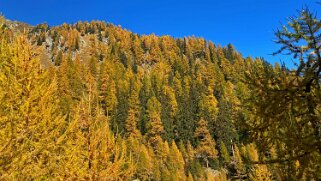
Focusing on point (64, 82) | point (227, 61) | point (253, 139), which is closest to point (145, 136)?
point (64, 82)

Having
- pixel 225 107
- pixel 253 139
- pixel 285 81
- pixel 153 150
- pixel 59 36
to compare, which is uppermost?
pixel 59 36

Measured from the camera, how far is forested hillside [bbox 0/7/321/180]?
665 centimetres

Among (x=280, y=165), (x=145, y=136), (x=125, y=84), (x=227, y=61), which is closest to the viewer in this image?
(x=280, y=165)

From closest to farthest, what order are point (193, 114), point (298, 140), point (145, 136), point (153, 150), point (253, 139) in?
1. point (298, 140)
2. point (253, 139)
3. point (153, 150)
4. point (145, 136)
5. point (193, 114)

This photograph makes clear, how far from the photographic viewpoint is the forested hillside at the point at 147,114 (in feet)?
21.8

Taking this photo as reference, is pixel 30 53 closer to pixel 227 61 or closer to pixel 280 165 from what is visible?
pixel 280 165

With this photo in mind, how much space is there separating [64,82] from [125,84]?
84.2 ft

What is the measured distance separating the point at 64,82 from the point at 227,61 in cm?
8309

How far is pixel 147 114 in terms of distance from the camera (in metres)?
104

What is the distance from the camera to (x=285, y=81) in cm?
700

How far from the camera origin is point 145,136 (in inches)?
3765

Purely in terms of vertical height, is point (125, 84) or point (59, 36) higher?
point (59, 36)

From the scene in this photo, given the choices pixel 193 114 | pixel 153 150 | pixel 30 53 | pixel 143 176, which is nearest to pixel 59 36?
pixel 193 114

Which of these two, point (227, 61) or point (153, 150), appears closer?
point (153, 150)
